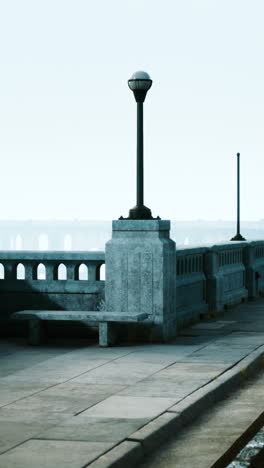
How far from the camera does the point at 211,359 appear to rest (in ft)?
40.8

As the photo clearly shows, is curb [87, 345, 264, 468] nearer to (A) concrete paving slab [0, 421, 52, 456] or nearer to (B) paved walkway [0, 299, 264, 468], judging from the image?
(B) paved walkway [0, 299, 264, 468]

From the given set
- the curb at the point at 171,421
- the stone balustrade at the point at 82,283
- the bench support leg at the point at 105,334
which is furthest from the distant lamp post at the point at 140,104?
the curb at the point at 171,421

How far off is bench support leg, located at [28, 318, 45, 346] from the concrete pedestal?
1.12 metres

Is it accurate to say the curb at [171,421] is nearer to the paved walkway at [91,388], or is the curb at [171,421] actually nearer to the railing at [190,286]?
the paved walkway at [91,388]

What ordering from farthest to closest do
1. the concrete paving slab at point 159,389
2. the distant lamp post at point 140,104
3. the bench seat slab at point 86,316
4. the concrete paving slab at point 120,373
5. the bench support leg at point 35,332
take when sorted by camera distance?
the distant lamp post at point 140,104 → the bench support leg at point 35,332 → the bench seat slab at point 86,316 → the concrete paving slab at point 120,373 → the concrete paving slab at point 159,389

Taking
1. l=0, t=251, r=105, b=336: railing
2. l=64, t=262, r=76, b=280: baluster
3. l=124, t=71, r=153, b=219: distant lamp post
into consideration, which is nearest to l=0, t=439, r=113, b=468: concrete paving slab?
l=0, t=251, r=105, b=336: railing

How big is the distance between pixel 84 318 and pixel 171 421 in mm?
5508

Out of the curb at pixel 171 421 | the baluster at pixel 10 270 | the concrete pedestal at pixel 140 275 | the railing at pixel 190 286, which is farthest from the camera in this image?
the railing at pixel 190 286

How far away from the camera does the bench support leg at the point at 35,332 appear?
1416 centimetres

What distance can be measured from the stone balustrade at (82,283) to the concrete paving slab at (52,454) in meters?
7.21

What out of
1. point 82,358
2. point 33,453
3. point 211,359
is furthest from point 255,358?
point 33,453

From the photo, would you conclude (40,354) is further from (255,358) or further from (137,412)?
(137,412)

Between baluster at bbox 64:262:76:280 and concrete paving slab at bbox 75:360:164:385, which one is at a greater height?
baluster at bbox 64:262:76:280

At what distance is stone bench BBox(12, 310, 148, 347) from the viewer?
45.4 feet
